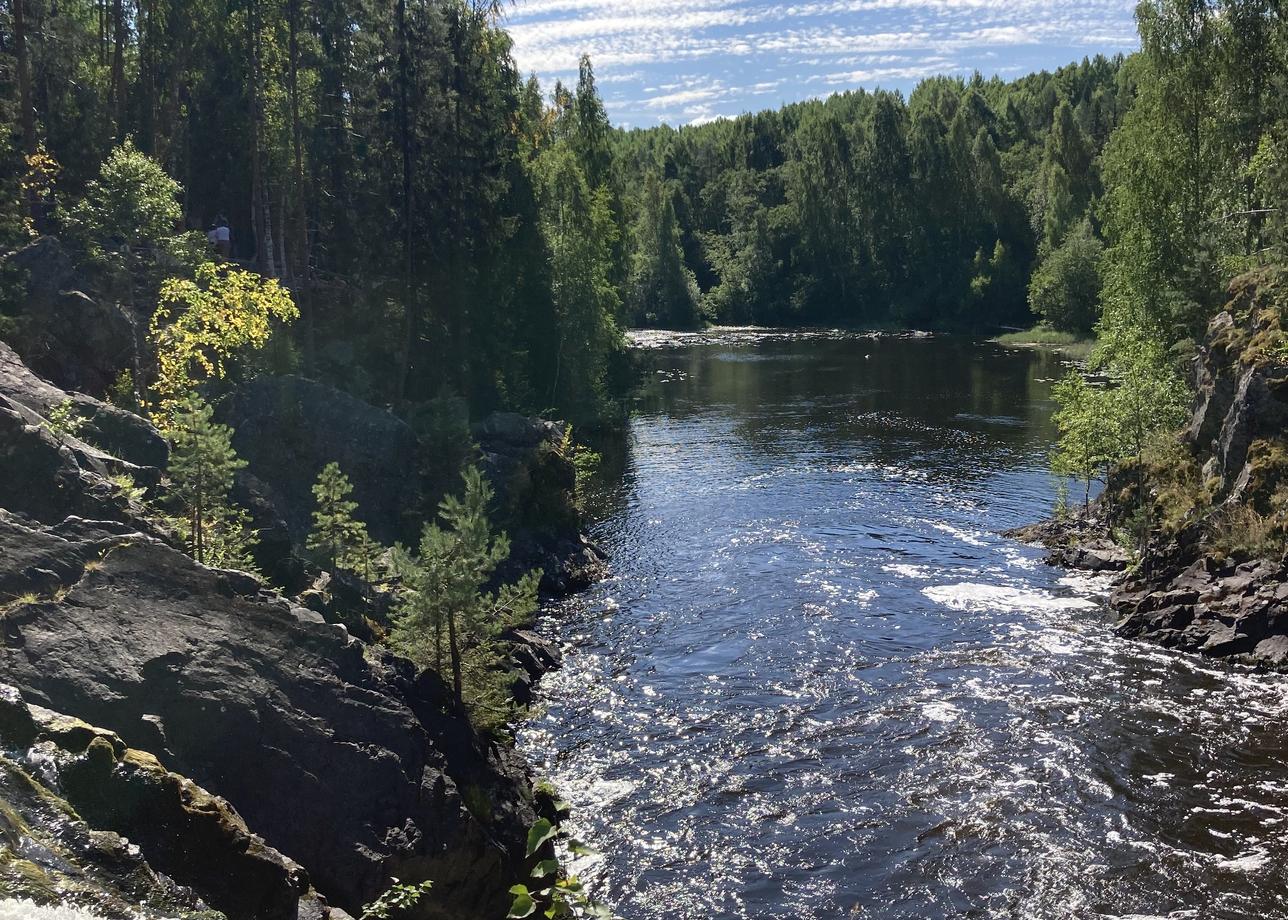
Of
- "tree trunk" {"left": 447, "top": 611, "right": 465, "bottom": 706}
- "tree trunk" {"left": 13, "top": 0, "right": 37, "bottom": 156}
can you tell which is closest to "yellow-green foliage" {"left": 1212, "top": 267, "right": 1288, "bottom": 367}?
"tree trunk" {"left": 447, "top": 611, "right": 465, "bottom": 706}

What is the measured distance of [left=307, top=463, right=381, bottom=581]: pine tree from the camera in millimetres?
25453

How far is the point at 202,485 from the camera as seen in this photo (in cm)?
2048

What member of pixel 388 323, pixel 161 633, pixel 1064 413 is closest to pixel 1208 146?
pixel 1064 413

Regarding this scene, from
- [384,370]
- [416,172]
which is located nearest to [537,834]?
[384,370]

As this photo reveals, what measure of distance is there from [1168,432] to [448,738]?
115 feet

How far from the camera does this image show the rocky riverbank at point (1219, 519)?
30625mm

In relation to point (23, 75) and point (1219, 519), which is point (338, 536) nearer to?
point (23, 75)

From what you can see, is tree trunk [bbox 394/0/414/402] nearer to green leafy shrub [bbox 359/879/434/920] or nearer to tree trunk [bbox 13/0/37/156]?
tree trunk [bbox 13/0/37/156]

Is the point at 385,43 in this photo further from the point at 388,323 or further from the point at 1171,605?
the point at 1171,605

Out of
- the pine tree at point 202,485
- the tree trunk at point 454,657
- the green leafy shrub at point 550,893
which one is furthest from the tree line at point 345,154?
the green leafy shrub at point 550,893

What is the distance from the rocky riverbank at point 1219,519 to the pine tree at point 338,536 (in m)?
23.4

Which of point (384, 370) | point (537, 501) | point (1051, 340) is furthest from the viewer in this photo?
point (1051, 340)

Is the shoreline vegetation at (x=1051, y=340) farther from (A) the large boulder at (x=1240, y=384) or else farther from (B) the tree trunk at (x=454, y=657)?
(B) the tree trunk at (x=454, y=657)

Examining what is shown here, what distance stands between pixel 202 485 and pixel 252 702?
6.88m
